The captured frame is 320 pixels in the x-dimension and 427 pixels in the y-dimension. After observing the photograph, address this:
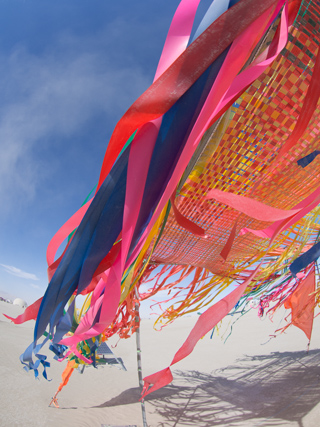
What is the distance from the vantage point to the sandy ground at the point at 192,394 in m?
3.65

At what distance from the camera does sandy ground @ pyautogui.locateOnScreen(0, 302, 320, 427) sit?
365 cm

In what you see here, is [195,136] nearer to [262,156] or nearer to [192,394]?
[262,156]

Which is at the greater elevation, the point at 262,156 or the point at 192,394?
the point at 262,156

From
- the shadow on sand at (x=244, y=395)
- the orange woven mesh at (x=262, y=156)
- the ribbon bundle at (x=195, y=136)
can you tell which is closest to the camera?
the ribbon bundle at (x=195, y=136)

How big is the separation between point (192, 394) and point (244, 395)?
95 cm

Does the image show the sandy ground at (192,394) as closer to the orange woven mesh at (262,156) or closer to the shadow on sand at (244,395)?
the shadow on sand at (244,395)

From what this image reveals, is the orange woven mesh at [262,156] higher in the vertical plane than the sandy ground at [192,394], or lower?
higher

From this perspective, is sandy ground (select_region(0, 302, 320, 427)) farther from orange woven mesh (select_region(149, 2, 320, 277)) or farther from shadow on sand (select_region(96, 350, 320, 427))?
orange woven mesh (select_region(149, 2, 320, 277))

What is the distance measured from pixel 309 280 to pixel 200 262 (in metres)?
1.11

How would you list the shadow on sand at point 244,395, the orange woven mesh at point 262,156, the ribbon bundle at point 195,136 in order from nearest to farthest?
the ribbon bundle at point 195,136, the orange woven mesh at point 262,156, the shadow on sand at point 244,395

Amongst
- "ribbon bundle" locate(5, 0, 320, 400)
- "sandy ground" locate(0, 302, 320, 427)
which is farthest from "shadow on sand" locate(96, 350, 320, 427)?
"ribbon bundle" locate(5, 0, 320, 400)

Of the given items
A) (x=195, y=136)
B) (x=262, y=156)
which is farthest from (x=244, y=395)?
(x=195, y=136)

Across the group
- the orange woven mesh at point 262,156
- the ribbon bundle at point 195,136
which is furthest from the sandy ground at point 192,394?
the ribbon bundle at point 195,136

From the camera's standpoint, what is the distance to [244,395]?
457cm
